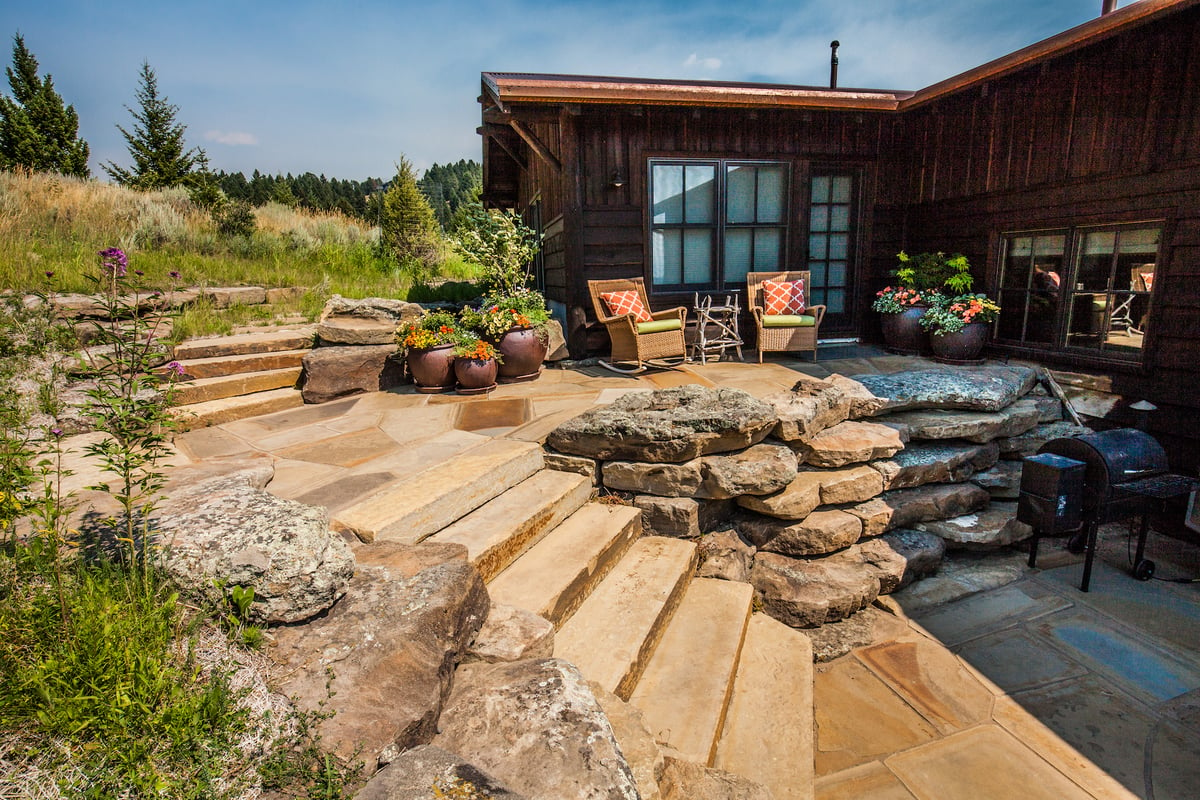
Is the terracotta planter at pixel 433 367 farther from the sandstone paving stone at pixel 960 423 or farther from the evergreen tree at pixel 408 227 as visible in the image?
the evergreen tree at pixel 408 227

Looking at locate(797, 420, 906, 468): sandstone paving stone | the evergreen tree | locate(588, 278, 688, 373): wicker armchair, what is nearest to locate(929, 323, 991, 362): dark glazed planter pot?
locate(797, 420, 906, 468): sandstone paving stone

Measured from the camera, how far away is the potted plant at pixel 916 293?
583 cm

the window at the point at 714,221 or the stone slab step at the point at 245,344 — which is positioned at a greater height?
the window at the point at 714,221

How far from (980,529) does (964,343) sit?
7.33ft

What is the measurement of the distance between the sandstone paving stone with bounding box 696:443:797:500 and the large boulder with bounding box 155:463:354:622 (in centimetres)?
212

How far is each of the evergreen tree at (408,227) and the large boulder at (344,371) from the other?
6585mm

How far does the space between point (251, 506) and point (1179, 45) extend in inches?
253

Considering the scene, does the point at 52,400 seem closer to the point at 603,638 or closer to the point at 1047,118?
the point at 603,638

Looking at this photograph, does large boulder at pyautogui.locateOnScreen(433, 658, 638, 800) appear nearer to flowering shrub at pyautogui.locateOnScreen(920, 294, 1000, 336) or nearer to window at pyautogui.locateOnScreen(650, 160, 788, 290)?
window at pyautogui.locateOnScreen(650, 160, 788, 290)

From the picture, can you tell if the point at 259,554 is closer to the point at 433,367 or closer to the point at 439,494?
the point at 439,494

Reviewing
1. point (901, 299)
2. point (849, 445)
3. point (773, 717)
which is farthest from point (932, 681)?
point (901, 299)

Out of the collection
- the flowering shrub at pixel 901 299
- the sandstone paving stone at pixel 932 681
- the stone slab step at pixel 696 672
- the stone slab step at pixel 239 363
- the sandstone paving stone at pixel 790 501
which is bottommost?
the sandstone paving stone at pixel 932 681

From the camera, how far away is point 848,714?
250 centimetres

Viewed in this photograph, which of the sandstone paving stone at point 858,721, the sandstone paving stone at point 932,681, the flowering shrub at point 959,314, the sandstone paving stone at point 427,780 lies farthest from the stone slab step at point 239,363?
the flowering shrub at point 959,314
